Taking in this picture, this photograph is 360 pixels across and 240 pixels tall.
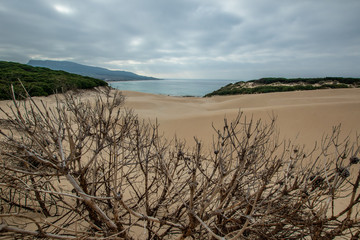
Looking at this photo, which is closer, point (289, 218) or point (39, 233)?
point (39, 233)

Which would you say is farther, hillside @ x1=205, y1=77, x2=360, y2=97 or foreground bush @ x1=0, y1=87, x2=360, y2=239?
hillside @ x1=205, y1=77, x2=360, y2=97

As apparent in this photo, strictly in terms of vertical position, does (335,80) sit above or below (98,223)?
above

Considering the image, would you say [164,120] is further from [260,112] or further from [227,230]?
[227,230]

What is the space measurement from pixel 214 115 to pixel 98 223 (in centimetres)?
1206

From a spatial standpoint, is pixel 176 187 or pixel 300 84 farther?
pixel 300 84

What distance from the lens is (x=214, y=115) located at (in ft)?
46.3

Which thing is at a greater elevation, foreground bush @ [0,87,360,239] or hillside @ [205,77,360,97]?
hillside @ [205,77,360,97]

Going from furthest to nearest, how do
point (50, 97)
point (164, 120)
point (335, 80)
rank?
1. point (335, 80)
2. point (50, 97)
3. point (164, 120)

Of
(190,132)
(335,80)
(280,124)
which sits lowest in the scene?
(190,132)

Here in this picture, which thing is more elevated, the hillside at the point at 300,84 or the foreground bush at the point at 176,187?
the hillside at the point at 300,84

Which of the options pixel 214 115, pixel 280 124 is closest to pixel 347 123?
pixel 280 124

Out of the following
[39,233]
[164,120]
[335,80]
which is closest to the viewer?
[39,233]

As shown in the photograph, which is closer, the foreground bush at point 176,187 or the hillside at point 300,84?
the foreground bush at point 176,187

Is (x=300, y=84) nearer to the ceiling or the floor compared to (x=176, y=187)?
nearer to the ceiling
